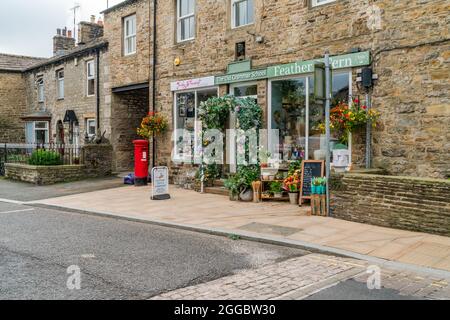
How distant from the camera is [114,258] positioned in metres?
6.50

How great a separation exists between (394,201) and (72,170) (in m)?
12.6

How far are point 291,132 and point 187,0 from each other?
6506 millimetres

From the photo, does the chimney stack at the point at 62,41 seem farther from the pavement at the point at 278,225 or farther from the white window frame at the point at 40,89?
the pavement at the point at 278,225

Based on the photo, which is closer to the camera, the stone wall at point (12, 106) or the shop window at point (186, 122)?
the shop window at point (186, 122)

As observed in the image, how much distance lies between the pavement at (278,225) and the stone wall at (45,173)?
372 centimetres

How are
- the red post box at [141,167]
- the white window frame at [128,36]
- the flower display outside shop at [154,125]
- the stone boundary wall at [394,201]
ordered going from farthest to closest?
the white window frame at [128,36] < the flower display outside shop at [154,125] < the red post box at [141,167] < the stone boundary wall at [394,201]

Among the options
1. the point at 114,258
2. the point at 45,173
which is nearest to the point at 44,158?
the point at 45,173

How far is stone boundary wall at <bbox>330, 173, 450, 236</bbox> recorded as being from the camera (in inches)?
309

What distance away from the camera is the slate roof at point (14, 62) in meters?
29.2

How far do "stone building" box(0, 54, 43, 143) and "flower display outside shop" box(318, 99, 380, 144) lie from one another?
2398 centimetres

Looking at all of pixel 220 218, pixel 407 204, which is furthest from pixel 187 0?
pixel 407 204

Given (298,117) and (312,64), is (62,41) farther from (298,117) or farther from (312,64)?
(312,64)

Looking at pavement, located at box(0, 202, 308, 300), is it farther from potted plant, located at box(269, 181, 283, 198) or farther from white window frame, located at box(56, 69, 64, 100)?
white window frame, located at box(56, 69, 64, 100)

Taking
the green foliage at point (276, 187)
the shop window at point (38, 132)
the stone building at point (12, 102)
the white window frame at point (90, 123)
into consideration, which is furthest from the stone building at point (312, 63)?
the stone building at point (12, 102)
